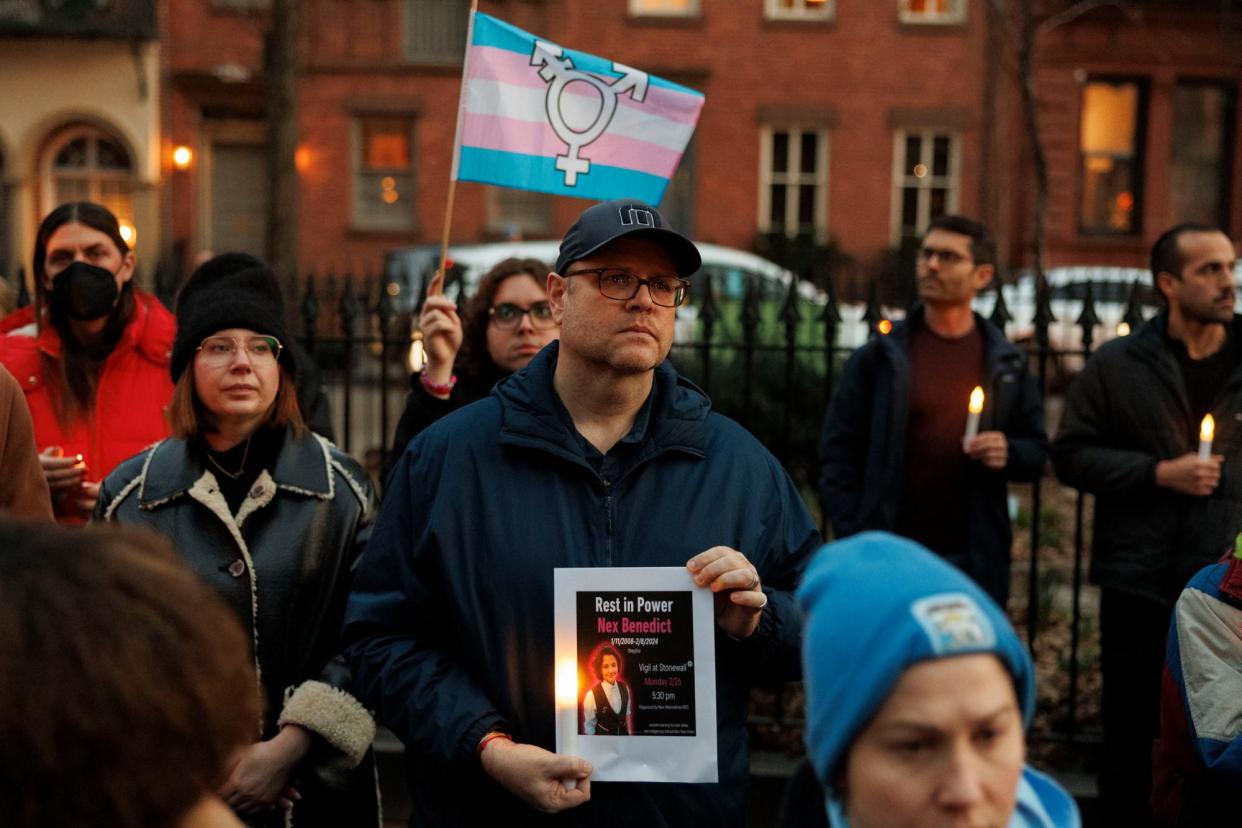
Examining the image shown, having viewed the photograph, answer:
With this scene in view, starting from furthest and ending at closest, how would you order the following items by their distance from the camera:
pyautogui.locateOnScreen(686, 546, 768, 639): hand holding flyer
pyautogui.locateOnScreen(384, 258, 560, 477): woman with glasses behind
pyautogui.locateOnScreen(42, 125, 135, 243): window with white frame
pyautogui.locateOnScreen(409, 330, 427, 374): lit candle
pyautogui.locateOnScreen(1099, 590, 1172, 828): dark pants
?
pyautogui.locateOnScreen(42, 125, 135, 243): window with white frame < pyautogui.locateOnScreen(1099, 590, 1172, 828): dark pants < pyautogui.locateOnScreen(409, 330, 427, 374): lit candle < pyautogui.locateOnScreen(384, 258, 560, 477): woman with glasses behind < pyautogui.locateOnScreen(686, 546, 768, 639): hand holding flyer

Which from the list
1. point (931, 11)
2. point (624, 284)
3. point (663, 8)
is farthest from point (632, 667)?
point (931, 11)

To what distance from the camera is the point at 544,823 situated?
268cm

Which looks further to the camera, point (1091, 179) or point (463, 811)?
point (1091, 179)

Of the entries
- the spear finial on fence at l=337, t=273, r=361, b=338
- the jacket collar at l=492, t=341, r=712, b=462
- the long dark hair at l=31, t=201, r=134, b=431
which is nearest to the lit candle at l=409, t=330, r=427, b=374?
the spear finial on fence at l=337, t=273, r=361, b=338

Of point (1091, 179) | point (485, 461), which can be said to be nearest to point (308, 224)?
point (1091, 179)

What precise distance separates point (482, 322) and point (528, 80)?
0.82m

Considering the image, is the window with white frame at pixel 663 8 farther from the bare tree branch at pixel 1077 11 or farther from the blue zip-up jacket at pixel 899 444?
the blue zip-up jacket at pixel 899 444

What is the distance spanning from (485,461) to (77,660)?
5.00ft

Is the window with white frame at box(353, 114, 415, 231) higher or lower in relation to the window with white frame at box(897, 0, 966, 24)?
lower

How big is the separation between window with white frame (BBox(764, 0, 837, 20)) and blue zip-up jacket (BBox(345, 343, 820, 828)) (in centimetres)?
2289

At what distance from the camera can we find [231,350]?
135 inches

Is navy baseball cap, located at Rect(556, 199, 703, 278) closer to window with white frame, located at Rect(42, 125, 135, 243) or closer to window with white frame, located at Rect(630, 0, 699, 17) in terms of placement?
window with white frame, located at Rect(630, 0, 699, 17)

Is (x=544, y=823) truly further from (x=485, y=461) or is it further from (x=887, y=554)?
(x=887, y=554)

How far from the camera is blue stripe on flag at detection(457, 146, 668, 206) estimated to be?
4430 mm
